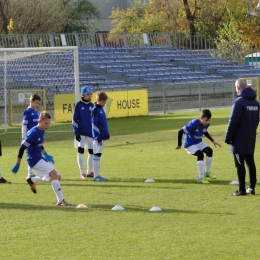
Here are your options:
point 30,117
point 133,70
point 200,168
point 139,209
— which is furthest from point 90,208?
point 133,70

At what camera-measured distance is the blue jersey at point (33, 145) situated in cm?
1175

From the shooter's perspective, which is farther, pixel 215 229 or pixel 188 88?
pixel 188 88

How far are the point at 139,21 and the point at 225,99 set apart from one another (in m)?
23.7

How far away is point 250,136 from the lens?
12.0 meters

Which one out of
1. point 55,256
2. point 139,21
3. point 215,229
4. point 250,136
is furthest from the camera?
point 139,21

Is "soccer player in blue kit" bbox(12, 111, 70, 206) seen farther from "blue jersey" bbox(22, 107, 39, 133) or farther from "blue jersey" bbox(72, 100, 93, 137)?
"blue jersey" bbox(72, 100, 93, 137)

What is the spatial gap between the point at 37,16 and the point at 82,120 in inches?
1481

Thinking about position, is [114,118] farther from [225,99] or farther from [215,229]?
[215,229]

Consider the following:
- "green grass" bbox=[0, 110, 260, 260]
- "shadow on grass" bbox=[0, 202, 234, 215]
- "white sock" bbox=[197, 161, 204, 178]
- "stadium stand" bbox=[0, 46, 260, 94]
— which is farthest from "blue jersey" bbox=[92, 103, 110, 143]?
"stadium stand" bbox=[0, 46, 260, 94]

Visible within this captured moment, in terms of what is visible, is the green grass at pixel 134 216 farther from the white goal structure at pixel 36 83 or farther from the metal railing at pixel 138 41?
the metal railing at pixel 138 41

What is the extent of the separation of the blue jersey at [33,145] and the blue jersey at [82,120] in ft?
10.6

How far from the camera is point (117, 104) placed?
110 feet

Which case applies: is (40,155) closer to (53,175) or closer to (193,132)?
(53,175)

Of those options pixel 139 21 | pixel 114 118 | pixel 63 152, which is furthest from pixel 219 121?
pixel 139 21
